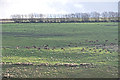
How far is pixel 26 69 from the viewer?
583 inches

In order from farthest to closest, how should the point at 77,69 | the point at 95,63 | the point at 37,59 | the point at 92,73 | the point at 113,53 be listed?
the point at 113,53, the point at 37,59, the point at 95,63, the point at 77,69, the point at 92,73

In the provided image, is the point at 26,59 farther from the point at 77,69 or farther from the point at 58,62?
the point at 77,69

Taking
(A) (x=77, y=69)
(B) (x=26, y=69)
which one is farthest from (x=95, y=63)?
(B) (x=26, y=69)

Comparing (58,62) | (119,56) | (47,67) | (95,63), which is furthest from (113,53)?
(47,67)

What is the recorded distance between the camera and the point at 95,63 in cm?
1617

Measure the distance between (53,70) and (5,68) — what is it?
3.01 metres

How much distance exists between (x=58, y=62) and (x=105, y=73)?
380cm

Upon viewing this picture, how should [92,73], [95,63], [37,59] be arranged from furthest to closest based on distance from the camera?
[37,59] → [95,63] → [92,73]

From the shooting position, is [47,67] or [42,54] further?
[42,54]

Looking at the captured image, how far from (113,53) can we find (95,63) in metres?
4.04

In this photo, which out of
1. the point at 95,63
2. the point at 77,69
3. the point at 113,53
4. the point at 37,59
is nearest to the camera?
the point at 77,69

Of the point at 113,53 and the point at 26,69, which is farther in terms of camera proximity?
the point at 113,53

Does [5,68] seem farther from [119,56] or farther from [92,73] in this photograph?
[119,56]

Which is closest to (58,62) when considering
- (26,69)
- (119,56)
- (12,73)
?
(26,69)
